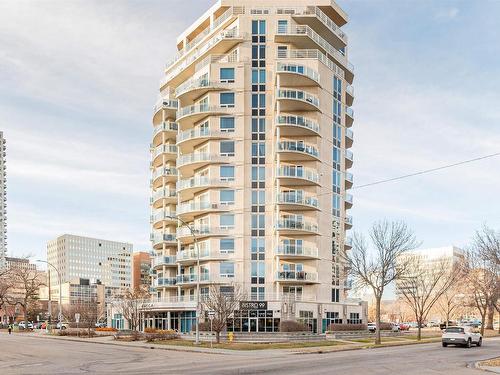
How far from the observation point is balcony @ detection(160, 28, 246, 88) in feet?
229

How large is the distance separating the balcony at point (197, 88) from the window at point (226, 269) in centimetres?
2049

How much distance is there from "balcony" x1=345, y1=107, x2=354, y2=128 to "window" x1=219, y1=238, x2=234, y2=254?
24.1 meters

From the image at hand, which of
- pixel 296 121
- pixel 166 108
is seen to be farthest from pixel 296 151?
pixel 166 108

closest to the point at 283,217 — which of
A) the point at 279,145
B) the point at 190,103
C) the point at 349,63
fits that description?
the point at 279,145

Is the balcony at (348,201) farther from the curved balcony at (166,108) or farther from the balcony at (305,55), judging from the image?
the curved balcony at (166,108)

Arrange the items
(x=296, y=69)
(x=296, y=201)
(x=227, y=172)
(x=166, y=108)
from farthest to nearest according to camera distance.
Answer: (x=166, y=108)
(x=227, y=172)
(x=296, y=69)
(x=296, y=201)

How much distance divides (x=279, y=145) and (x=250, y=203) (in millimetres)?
7537

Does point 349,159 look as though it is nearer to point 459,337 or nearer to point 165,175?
point 165,175

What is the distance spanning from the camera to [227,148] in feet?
225

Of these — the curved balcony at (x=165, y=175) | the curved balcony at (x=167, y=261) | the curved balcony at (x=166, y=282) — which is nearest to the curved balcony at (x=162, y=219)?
the curved balcony at (x=165, y=175)

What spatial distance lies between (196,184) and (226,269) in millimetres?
10631

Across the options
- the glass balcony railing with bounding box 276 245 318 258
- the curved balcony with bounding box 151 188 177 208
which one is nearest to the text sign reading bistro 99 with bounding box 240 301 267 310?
the glass balcony railing with bounding box 276 245 318 258

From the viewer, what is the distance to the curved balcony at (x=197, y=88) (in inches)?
2704

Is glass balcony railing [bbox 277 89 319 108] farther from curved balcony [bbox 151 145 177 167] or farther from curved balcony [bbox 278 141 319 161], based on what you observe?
curved balcony [bbox 151 145 177 167]
